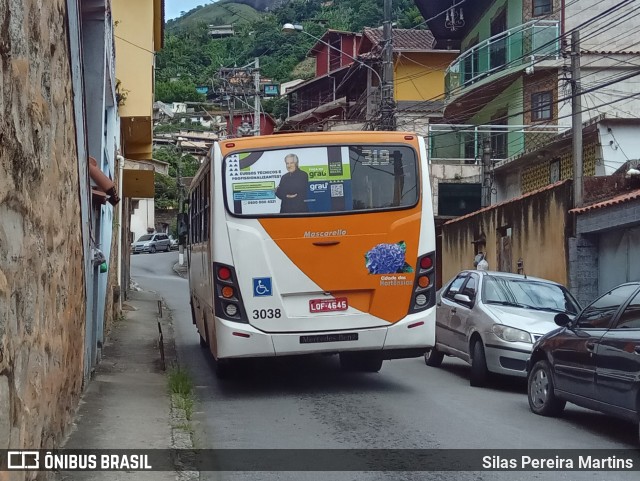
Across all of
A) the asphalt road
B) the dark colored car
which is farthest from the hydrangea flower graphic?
the dark colored car

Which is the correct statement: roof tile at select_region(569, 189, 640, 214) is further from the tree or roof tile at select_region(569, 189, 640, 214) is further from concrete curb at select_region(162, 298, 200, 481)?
the tree

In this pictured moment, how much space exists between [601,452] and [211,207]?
5320mm

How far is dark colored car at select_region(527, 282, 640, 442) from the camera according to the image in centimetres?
773

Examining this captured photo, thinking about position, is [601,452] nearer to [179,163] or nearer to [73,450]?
[73,450]

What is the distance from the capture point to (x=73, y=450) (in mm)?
7281

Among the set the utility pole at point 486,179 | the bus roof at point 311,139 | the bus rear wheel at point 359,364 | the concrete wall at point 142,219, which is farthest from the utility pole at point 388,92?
the concrete wall at point 142,219

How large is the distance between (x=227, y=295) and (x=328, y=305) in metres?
1.21

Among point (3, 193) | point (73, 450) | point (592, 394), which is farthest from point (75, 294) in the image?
point (592, 394)

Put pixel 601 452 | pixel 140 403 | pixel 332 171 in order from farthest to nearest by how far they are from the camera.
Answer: pixel 332 171, pixel 140 403, pixel 601 452

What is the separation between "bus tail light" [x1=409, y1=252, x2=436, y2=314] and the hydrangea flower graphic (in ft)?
0.86

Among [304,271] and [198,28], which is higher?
[198,28]

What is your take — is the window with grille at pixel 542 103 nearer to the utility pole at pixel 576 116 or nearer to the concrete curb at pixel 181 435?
the utility pole at pixel 576 116

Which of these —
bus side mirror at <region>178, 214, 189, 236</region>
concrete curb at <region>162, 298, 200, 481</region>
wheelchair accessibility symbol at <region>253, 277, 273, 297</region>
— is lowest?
concrete curb at <region>162, 298, 200, 481</region>

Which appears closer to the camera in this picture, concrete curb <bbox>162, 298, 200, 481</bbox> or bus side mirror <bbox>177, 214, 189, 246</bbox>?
concrete curb <bbox>162, 298, 200, 481</bbox>
